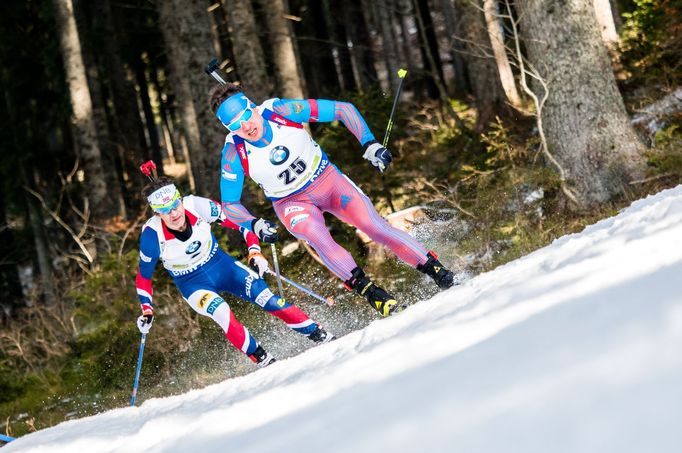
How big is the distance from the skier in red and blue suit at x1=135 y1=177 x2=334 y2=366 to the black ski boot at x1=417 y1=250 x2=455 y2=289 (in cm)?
Answer: 113

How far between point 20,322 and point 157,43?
45.6 feet

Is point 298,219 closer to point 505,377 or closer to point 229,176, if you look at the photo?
point 229,176

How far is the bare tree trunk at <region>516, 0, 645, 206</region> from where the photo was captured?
784 cm

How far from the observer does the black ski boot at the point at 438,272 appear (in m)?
6.46

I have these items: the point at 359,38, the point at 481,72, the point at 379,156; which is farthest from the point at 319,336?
the point at 359,38

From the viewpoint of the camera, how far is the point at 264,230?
6785mm

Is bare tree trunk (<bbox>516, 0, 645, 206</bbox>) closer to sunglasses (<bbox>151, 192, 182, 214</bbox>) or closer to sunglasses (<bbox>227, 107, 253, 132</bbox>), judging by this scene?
sunglasses (<bbox>227, 107, 253, 132</bbox>)

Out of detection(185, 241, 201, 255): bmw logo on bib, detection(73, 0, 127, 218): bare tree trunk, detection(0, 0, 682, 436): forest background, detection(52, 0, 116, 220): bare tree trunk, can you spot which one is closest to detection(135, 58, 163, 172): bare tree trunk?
detection(73, 0, 127, 218): bare tree trunk

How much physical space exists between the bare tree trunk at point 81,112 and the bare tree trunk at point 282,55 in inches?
156

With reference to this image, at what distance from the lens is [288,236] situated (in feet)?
34.8

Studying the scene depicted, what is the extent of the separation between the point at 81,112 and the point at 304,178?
30.0 feet

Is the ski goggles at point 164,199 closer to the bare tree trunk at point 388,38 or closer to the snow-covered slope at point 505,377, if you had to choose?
the snow-covered slope at point 505,377

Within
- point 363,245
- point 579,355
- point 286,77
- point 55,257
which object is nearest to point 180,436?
point 579,355

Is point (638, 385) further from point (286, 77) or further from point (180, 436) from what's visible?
point (286, 77)
